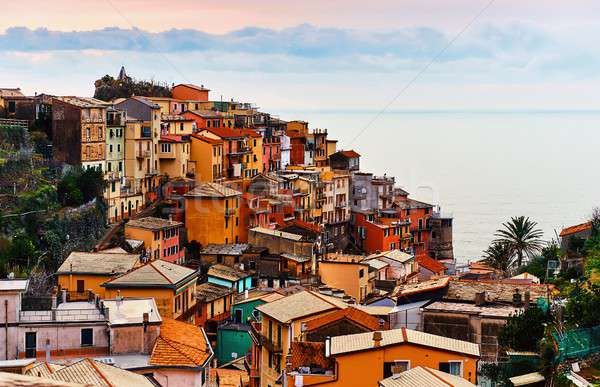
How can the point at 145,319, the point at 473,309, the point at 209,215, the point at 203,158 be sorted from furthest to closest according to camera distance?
the point at 203,158 → the point at 209,215 → the point at 145,319 → the point at 473,309

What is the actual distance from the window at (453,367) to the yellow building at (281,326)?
5426mm

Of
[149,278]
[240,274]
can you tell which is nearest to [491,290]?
[149,278]

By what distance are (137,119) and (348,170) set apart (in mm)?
20131

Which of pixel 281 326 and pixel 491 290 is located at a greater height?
pixel 491 290

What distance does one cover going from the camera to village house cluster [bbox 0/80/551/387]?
21.3m

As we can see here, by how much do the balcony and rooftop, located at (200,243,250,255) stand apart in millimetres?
6541

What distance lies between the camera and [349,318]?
23625 millimetres

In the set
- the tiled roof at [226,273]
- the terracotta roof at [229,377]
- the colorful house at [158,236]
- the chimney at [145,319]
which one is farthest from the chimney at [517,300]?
the colorful house at [158,236]

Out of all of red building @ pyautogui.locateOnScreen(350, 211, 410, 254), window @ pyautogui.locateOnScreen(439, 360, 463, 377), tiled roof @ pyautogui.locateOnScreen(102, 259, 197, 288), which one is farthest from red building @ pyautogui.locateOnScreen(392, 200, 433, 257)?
window @ pyautogui.locateOnScreen(439, 360, 463, 377)

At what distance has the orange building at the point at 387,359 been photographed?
Result: 765 inches

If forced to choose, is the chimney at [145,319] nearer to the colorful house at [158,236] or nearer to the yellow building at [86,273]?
the yellow building at [86,273]

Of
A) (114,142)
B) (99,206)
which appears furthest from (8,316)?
(114,142)

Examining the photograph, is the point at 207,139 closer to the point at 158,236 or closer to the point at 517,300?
the point at 158,236

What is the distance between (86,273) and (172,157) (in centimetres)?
2021
